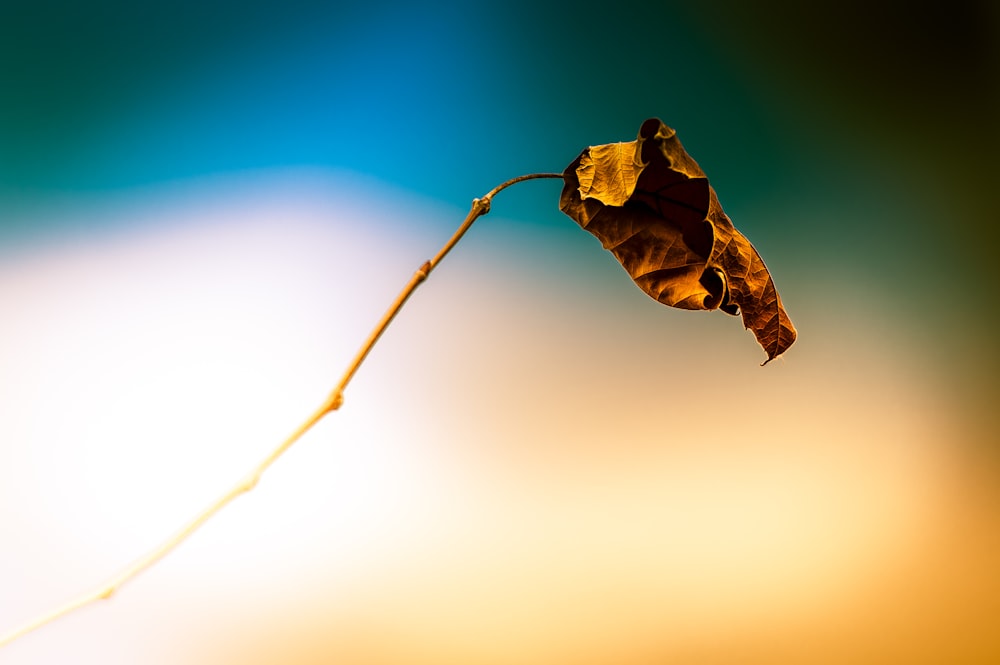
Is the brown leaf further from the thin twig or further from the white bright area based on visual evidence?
the white bright area

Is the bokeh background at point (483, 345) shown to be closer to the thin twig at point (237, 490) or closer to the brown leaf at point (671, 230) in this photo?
the thin twig at point (237, 490)

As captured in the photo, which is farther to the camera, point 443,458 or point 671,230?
point 443,458

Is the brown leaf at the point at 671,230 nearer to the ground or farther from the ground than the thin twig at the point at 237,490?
farther from the ground

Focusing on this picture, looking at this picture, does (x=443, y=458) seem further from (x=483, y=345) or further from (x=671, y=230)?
(x=671, y=230)

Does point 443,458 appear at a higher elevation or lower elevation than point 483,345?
lower

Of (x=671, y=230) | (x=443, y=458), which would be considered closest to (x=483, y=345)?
(x=443, y=458)

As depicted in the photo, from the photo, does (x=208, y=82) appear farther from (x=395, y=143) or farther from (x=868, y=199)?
(x=868, y=199)

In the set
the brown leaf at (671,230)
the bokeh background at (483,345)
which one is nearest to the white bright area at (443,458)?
the bokeh background at (483,345)
